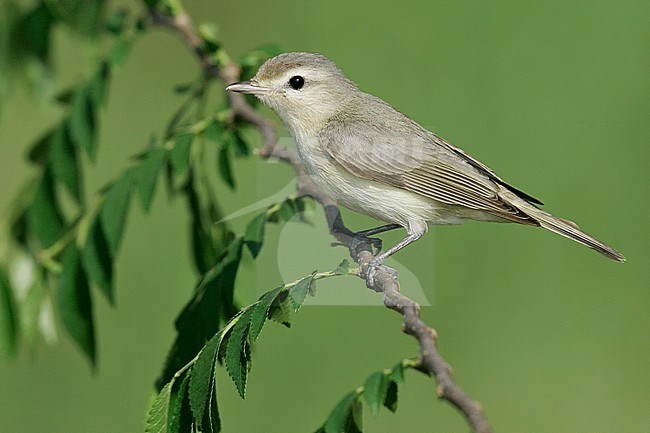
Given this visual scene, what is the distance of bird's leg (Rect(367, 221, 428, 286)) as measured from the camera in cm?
197

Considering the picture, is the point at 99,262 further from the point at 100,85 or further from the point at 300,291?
the point at 300,291

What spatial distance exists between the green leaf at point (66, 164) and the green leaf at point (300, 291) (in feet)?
3.46

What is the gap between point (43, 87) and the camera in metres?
2.99

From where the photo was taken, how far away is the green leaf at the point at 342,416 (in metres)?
1.75

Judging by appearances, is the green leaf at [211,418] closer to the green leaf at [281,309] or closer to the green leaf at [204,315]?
the green leaf at [281,309]

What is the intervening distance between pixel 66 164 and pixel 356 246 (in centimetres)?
88

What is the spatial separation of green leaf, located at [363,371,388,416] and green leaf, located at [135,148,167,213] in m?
0.82

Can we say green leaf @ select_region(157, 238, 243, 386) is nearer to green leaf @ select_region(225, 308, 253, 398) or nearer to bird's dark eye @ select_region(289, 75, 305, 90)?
green leaf @ select_region(225, 308, 253, 398)

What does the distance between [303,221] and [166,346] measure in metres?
2.27

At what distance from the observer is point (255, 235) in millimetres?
2092

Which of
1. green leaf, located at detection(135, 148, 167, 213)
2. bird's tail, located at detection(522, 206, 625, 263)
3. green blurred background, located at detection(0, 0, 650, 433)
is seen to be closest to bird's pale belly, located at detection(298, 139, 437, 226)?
bird's tail, located at detection(522, 206, 625, 263)

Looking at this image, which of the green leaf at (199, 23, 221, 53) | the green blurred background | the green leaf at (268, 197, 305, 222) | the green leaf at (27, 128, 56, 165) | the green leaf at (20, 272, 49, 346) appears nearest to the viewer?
the green leaf at (268, 197, 305, 222)

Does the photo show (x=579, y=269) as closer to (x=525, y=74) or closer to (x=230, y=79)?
(x=525, y=74)

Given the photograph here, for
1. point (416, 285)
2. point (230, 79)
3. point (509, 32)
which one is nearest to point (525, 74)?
point (509, 32)
